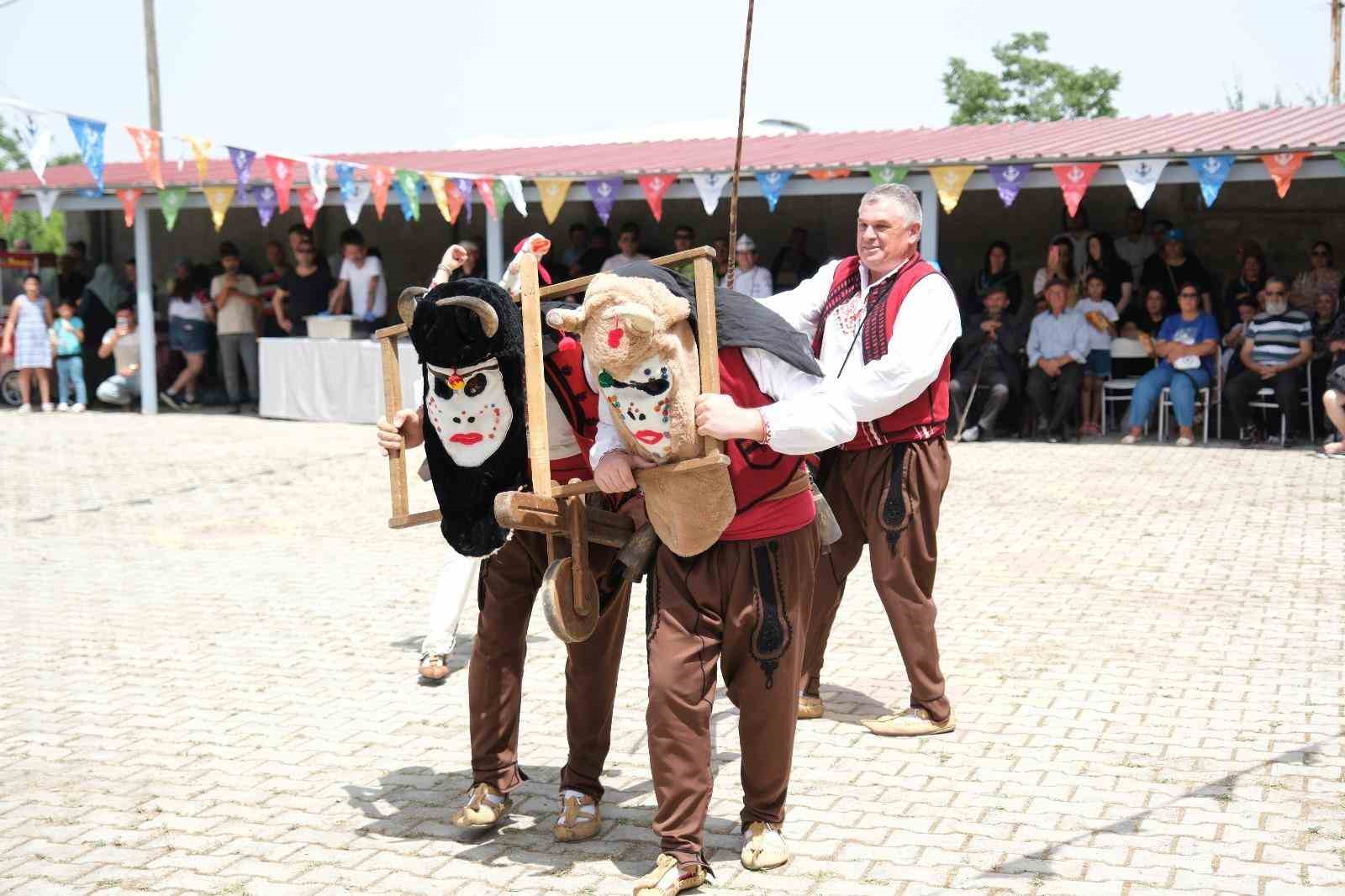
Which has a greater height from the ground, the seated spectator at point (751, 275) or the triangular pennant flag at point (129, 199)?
the triangular pennant flag at point (129, 199)

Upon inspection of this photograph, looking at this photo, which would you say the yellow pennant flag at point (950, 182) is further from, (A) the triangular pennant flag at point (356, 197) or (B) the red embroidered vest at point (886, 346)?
(B) the red embroidered vest at point (886, 346)

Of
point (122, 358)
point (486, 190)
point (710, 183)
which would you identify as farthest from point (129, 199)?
point (710, 183)

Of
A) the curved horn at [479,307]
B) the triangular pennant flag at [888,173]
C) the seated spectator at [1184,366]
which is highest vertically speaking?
the triangular pennant flag at [888,173]

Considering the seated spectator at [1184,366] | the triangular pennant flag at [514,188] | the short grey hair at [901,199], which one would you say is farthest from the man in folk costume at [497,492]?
the triangular pennant flag at [514,188]

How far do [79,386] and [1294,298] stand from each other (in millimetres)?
12775

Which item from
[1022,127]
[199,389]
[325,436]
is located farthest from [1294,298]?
[199,389]

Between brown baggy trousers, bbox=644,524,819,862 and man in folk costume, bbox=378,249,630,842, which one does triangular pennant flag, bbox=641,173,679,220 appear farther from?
brown baggy trousers, bbox=644,524,819,862

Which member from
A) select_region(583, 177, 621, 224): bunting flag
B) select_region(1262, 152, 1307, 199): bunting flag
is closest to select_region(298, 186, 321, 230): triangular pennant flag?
select_region(583, 177, 621, 224): bunting flag

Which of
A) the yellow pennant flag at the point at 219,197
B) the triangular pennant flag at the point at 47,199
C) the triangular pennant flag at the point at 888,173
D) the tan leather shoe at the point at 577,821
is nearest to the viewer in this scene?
the tan leather shoe at the point at 577,821

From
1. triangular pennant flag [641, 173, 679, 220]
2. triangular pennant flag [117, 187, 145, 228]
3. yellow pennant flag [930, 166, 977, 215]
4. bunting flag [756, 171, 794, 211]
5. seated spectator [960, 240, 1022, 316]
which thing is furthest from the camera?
triangular pennant flag [117, 187, 145, 228]

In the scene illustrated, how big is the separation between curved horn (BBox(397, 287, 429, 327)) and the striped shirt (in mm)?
9867

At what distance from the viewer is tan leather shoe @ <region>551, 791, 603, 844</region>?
404 centimetres

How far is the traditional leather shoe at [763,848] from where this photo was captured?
3.80 metres

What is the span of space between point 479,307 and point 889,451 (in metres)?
1.77
